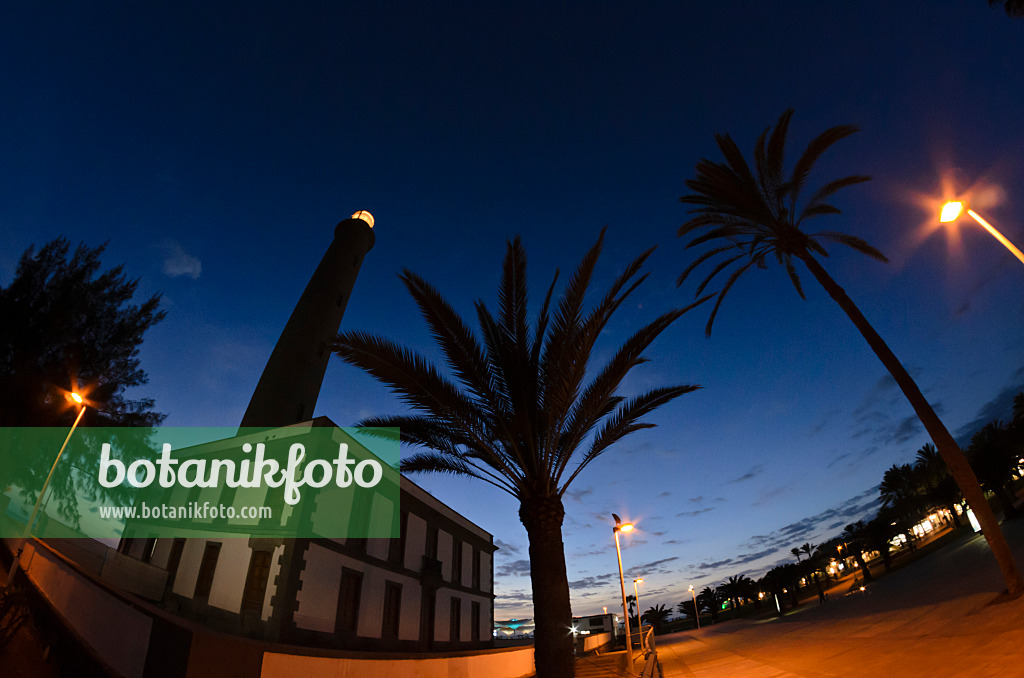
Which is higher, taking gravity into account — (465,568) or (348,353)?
(348,353)

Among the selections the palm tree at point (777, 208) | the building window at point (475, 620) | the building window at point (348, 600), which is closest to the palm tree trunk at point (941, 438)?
the palm tree at point (777, 208)

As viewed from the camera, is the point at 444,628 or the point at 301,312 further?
the point at 301,312

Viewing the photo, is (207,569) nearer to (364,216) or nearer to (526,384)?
(526,384)

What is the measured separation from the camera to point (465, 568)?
26.5 m

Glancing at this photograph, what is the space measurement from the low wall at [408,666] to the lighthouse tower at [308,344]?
13.4 metres

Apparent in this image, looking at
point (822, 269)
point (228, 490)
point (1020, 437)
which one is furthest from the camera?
point (1020, 437)

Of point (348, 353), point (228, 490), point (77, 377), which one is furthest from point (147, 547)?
point (348, 353)

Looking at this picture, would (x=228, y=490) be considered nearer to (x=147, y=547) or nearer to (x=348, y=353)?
(x=147, y=547)

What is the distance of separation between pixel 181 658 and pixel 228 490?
1104 centimetres

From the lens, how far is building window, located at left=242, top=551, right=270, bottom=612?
14.8 metres

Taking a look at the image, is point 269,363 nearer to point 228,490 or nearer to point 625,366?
point 228,490

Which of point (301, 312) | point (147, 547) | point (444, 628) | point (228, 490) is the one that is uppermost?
point (301, 312)

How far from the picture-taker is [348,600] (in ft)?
56.0

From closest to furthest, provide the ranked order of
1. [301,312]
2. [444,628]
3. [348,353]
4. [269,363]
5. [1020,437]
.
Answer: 1. [348,353]
2. [444,628]
3. [269,363]
4. [301,312]
5. [1020,437]
